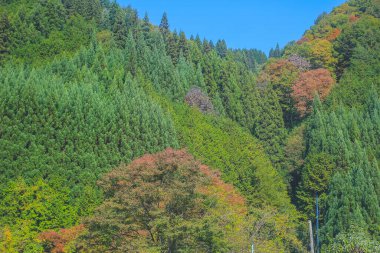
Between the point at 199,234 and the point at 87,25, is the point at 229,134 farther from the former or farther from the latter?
the point at 199,234

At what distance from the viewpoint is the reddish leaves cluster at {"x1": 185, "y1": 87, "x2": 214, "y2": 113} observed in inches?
2085

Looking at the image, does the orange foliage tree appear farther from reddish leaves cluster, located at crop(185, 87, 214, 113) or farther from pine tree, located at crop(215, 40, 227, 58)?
pine tree, located at crop(215, 40, 227, 58)

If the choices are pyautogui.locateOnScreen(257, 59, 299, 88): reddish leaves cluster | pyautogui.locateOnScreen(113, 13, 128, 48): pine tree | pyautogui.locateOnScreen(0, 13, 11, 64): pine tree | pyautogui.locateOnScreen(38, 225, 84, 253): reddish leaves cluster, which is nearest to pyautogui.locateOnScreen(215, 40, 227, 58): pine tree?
pyautogui.locateOnScreen(257, 59, 299, 88): reddish leaves cluster

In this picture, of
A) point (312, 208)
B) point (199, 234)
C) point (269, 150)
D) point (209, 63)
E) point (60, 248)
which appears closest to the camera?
point (199, 234)

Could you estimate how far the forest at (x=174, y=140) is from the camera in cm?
2239

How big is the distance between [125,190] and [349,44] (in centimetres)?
4899

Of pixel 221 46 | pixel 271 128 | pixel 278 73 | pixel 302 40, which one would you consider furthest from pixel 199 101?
pixel 221 46

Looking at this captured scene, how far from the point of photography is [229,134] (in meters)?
48.4

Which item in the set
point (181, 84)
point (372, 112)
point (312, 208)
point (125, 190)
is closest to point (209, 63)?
point (181, 84)

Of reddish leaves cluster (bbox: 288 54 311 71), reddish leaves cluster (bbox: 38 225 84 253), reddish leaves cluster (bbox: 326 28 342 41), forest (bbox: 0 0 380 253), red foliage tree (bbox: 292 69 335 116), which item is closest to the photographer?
forest (bbox: 0 0 380 253)

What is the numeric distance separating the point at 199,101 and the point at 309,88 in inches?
550

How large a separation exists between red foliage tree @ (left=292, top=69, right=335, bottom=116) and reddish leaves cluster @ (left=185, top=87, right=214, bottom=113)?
11809 millimetres

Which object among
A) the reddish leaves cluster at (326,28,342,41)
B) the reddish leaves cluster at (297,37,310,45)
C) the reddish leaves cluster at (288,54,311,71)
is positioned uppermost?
the reddish leaves cluster at (297,37,310,45)

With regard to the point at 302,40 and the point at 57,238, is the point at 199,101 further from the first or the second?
the point at 302,40
